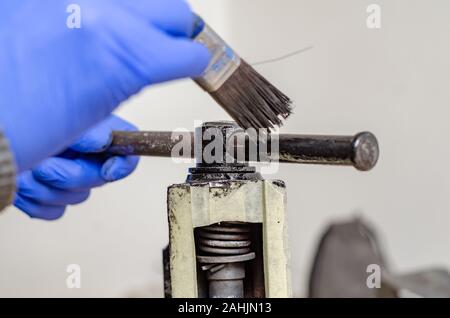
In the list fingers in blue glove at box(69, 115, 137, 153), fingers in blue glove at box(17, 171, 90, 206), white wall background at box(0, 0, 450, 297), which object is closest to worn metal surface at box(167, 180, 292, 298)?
fingers in blue glove at box(69, 115, 137, 153)

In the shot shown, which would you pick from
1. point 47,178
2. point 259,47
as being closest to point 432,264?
point 259,47

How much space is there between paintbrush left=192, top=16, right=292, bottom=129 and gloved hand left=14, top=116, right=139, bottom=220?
0.31 m

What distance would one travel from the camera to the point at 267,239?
26.0 inches

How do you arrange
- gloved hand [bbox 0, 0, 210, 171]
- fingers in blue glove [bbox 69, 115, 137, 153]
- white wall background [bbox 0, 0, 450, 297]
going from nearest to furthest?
gloved hand [bbox 0, 0, 210, 171] → fingers in blue glove [bbox 69, 115, 137, 153] → white wall background [bbox 0, 0, 450, 297]

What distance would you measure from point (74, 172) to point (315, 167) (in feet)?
3.36

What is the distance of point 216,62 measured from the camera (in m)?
0.66

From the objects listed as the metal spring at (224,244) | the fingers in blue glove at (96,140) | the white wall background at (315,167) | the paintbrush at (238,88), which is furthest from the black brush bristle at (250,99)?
the white wall background at (315,167)

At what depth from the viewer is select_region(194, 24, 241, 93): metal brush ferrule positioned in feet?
2.16

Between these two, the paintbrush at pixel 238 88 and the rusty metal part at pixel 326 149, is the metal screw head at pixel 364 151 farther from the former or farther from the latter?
the paintbrush at pixel 238 88

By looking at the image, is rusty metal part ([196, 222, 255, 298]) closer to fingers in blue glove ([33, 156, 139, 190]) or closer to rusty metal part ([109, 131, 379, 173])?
rusty metal part ([109, 131, 379, 173])

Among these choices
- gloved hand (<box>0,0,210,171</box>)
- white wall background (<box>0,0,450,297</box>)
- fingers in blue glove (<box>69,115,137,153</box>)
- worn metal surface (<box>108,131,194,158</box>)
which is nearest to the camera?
gloved hand (<box>0,0,210,171</box>)

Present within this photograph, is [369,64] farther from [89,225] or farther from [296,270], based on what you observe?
[89,225]

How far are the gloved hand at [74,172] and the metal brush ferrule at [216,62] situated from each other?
321 mm

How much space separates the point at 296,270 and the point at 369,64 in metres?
0.65
